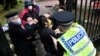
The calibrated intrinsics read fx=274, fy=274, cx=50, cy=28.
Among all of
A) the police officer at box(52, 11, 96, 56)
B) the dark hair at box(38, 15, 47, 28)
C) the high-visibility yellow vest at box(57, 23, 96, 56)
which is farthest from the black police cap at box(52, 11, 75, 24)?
the dark hair at box(38, 15, 47, 28)

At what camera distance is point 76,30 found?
3.92 metres

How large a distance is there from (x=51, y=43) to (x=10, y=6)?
9049 millimetres

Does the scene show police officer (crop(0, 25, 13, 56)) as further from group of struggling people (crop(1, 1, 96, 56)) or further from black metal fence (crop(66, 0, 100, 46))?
black metal fence (crop(66, 0, 100, 46))

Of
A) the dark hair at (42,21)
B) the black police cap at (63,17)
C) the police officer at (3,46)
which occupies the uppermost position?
the black police cap at (63,17)

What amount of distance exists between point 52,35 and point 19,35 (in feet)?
1.72

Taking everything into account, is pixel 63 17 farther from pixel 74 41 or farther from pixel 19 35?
pixel 19 35

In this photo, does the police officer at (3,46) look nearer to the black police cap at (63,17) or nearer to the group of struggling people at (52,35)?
the group of struggling people at (52,35)

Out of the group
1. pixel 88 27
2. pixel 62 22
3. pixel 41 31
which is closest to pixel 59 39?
pixel 62 22

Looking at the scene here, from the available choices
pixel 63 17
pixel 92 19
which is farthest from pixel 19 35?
pixel 92 19

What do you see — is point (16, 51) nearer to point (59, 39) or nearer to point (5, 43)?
point (5, 43)

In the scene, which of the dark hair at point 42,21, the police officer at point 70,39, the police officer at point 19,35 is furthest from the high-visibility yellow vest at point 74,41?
the police officer at point 19,35

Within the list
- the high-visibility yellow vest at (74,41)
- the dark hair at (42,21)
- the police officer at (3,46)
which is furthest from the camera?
the dark hair at (42,21)

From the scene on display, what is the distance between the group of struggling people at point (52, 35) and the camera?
3.87m

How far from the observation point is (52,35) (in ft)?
13.7
